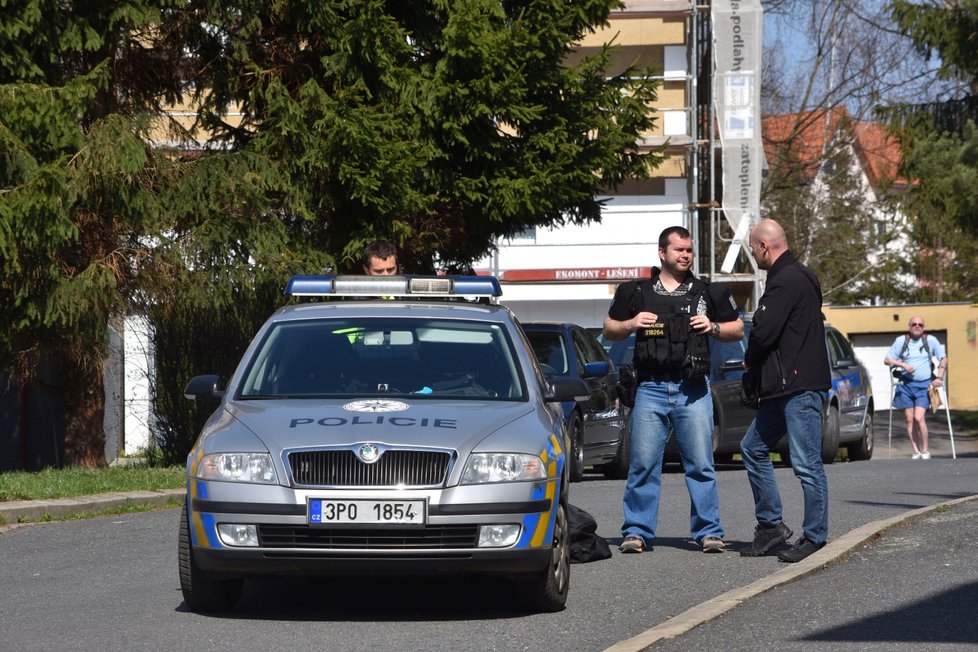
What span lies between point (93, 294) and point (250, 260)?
180 cm

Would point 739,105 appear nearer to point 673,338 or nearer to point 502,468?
point 673,338

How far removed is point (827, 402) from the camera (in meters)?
19.3

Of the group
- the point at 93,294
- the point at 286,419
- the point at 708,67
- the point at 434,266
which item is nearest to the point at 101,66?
the point at 93,294

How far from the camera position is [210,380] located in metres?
8.23

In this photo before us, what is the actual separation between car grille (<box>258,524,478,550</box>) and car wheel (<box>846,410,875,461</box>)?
50.2 feet

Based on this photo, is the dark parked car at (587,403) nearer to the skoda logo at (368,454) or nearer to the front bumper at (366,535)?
the front bumper at (366,535)

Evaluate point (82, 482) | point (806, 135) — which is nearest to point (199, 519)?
point (82, 482)

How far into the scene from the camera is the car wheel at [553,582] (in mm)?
7543

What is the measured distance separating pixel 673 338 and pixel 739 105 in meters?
27.7

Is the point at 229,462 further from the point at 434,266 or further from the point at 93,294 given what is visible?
the point at 434,266

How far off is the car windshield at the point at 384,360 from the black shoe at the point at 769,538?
7.01 feet

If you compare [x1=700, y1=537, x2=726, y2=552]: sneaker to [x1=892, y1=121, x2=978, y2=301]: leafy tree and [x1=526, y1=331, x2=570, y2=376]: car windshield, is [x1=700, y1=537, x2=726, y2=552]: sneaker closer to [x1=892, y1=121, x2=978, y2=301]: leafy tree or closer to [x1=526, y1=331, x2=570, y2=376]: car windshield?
[x1=526, y1=331, x2=570, y2=376]: car windshield

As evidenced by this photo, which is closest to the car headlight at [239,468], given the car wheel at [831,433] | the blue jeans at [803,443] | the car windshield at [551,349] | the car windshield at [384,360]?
the car windshield at [384,360]

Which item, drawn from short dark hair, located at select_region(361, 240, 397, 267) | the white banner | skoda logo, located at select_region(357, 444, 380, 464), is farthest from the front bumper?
the white banner
